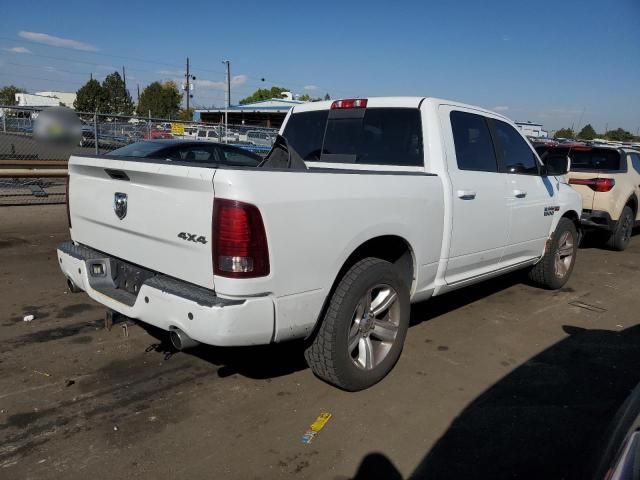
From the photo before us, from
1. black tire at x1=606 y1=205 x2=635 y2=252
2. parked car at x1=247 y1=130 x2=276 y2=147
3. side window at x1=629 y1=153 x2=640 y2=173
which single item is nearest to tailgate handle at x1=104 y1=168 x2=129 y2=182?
black tire at x1=606 y1=205 x2=635 y2=252

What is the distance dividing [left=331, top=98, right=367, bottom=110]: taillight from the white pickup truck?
20 millimetres

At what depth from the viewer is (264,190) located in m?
2.53

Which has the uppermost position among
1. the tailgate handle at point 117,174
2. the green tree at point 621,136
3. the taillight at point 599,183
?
the green tree at point 621,136

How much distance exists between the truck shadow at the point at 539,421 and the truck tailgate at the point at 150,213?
1.46 meters

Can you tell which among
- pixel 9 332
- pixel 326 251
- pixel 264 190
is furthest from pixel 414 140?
pixel 9 332

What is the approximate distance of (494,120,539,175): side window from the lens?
4668 millimetres

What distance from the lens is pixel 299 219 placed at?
2.68 m

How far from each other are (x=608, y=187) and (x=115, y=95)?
61.6 m

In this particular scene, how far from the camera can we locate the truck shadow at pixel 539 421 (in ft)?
8.65

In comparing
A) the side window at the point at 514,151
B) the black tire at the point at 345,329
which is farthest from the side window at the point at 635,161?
the black tire at the point at 345,329

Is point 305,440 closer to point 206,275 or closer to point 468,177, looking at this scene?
point 206,275

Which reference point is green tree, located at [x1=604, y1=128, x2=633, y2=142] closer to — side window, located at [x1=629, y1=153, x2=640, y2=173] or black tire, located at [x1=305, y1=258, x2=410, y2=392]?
side window, located at [x1=629, y1=153, x2=640, y2=173]

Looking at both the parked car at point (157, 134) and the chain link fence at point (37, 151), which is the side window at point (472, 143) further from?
the parked car at point (157, 134)

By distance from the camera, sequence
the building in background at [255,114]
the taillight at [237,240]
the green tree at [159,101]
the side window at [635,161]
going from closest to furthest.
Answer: the taillight at [237,240] < the side window at [635,161] < the building in background at [255,114] < the green tree at [159,101]
